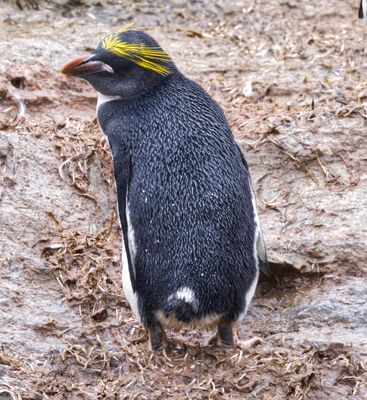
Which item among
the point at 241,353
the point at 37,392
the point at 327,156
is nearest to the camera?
the point at 37,392

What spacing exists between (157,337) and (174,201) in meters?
0.58

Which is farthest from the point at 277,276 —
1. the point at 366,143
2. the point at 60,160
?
the point at 60,160

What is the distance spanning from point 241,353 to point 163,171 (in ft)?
2.68

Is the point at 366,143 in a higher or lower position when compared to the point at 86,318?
higher

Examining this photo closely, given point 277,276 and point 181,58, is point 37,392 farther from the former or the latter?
point 181,58

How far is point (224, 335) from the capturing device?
14.3 feet

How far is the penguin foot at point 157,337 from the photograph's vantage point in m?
4.34

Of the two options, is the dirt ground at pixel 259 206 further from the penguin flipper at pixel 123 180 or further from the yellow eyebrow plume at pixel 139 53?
the yellow eyebrow plume at pixel 139 53

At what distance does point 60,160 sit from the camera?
5191mm

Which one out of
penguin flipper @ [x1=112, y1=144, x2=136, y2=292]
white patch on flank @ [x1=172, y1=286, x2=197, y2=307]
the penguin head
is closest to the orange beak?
the penguin head

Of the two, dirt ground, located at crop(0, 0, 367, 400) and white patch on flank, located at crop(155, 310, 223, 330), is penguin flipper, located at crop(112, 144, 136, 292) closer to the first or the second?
white patch on flank, located at crop(155, 310, 223, 330)

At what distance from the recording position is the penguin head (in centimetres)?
458

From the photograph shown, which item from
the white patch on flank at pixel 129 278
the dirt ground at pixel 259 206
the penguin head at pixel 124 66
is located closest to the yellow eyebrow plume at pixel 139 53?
the penguin head at pixel 124 66

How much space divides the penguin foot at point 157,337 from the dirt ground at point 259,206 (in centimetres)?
5
